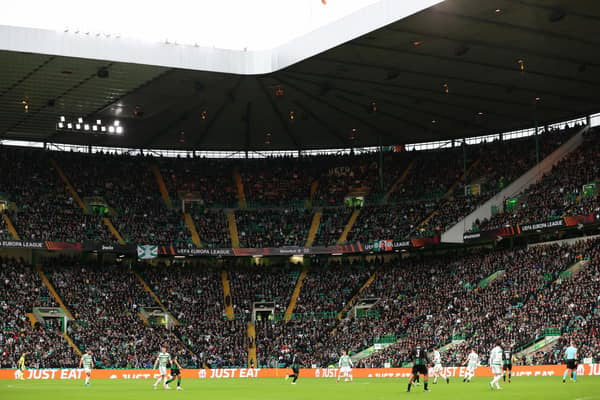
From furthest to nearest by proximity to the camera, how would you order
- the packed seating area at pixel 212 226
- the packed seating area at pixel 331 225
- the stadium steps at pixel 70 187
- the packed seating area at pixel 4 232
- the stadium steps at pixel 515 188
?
the packed seating area at pixel 212 226
the packed seating area at pixel 331 225
the stadium steps at pixel 70 187
the stadium steps at pixel 515 188
the packed seating area at pixel 4 232

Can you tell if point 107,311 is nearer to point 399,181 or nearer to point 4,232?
point 4,232

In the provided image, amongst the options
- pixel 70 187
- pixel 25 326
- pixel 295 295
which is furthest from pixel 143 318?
pixel 70 187

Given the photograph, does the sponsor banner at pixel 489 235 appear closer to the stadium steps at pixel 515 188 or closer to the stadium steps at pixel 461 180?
the stadium steps at pixel 515 188

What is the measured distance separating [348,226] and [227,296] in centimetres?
1230

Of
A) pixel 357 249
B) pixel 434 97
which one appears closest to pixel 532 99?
pixel 434 97

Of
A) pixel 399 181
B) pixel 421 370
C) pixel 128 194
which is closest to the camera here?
pixel 421 370

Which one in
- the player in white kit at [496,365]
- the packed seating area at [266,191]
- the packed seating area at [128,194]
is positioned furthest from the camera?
the packed seating area at [128,194]

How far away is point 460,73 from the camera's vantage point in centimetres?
5716

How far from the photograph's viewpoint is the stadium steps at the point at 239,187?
271 ft

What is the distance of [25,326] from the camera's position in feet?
209

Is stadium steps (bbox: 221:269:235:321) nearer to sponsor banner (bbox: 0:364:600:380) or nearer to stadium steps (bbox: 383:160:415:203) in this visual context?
sponsor banner (bbox: 0:364:600:380)

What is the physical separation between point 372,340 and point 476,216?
13080 millimetres

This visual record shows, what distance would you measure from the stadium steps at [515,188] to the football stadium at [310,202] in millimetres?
147

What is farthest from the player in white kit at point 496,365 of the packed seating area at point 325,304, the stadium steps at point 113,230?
the stadium steps at point 113,230
